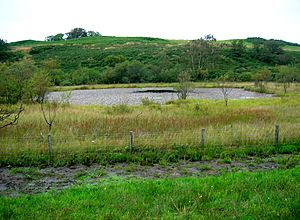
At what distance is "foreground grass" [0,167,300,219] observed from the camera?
7238 mm

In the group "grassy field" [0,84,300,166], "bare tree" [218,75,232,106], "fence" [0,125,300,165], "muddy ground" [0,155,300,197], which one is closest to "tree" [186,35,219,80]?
"bare tree" [218,75,232,106]

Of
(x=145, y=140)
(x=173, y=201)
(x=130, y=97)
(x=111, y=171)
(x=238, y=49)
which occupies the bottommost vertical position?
(x=130, y=97)

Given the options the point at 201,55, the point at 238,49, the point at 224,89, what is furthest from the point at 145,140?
the point at 238,49

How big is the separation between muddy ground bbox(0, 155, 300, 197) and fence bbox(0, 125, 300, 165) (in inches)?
53.2

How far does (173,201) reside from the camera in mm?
8039

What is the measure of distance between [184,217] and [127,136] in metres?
9.15

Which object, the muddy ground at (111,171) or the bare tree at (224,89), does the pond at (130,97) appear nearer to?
the bare tree at (224,89)

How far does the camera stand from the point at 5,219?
23.6ft

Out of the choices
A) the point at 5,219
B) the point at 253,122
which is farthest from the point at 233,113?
the point at 5,219

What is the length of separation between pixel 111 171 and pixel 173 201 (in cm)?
508

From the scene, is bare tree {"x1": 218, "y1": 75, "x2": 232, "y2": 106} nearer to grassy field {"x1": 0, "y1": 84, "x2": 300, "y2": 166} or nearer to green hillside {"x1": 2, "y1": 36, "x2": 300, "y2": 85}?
grassy field {"x1": 0, "y1": 84, "x2": 300, "y2": 166}

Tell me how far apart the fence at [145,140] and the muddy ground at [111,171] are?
1.35m

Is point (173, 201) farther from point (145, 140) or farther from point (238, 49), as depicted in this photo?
point (238, 49)

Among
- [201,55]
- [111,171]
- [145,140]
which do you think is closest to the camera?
[111,171]
